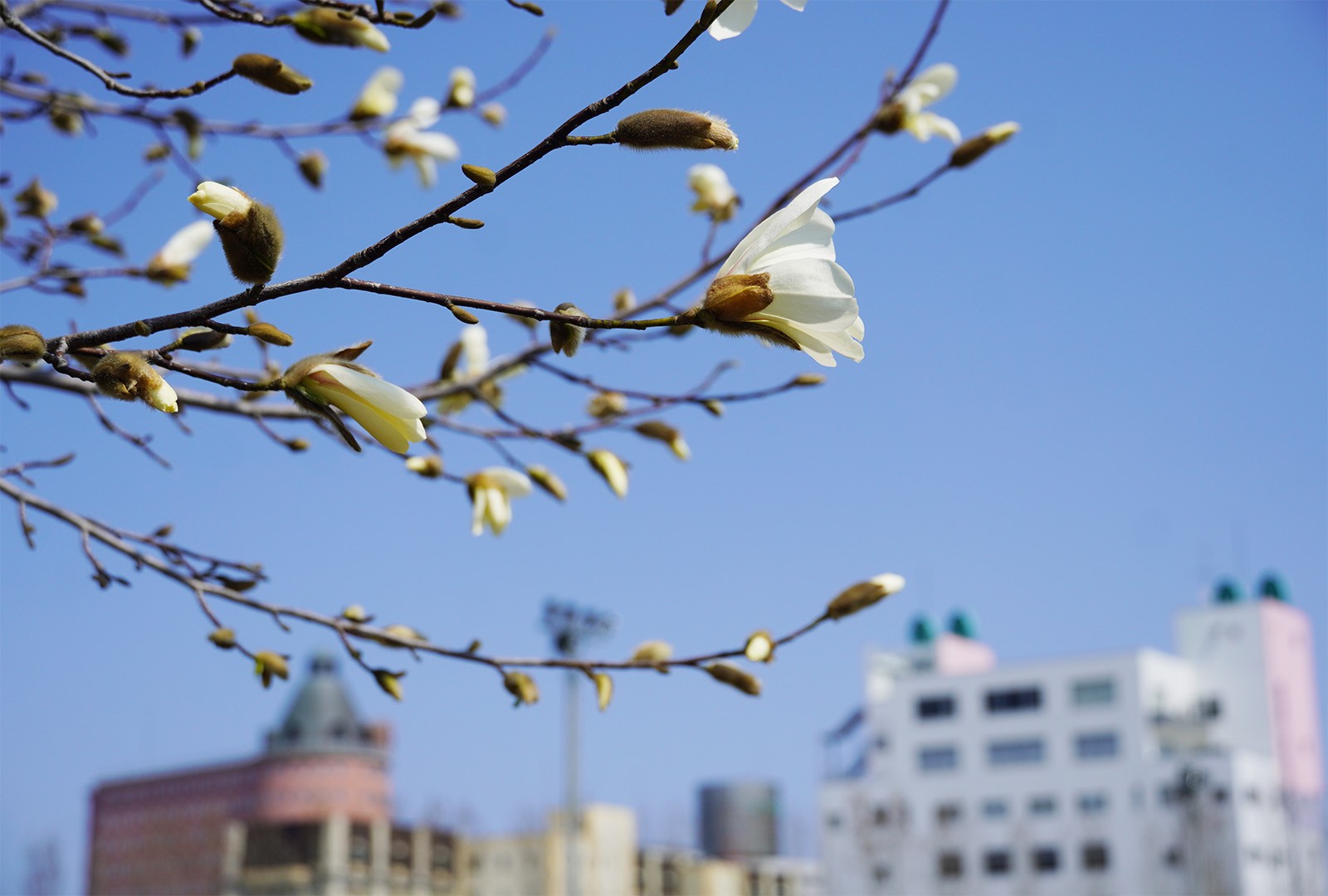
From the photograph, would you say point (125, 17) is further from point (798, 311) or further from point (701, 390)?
point (798, 311)

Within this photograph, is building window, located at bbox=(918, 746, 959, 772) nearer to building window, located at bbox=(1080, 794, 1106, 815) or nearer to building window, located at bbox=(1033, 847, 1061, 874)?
building window, located at bbox=(1033, 847, 1061, 874)

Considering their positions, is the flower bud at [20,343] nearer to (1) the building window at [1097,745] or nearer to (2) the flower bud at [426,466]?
(2) the flower bud at [426,466]

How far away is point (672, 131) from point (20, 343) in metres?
0.47

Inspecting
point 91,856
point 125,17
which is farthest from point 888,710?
point 125,17

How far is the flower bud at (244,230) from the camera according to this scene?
0.92 meters

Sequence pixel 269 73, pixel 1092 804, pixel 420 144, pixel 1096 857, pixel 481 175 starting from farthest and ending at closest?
pixel 1092 804
pixel 1096 857
pixel 420 144
pixel 269 73
pixel 481 175

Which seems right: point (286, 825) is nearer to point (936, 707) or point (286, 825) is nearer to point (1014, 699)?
point (936, 707)

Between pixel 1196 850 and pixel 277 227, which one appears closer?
pixel 277 227

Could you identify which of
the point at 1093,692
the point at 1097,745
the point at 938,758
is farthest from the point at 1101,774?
the point at 938,758

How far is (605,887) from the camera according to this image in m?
41.8

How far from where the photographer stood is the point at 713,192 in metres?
2.15

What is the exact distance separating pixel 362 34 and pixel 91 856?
56.0 m

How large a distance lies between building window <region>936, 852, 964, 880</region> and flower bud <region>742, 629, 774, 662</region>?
3788cm

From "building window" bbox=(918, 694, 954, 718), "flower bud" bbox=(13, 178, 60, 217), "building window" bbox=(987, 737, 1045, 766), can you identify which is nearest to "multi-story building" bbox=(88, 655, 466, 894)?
"building window" bbox=(918, 694, 954, 718)
